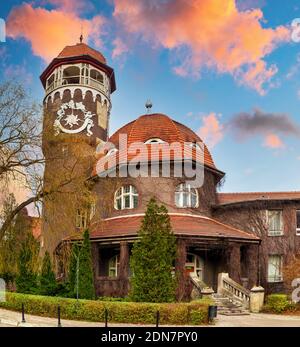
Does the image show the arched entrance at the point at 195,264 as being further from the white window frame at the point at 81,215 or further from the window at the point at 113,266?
the white window frame at the point at 81,215

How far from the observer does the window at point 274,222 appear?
30.2 meters

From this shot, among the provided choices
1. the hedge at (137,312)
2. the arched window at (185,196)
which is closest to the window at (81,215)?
the hedge at (137,312)

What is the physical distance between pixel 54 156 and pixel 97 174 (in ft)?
31.8

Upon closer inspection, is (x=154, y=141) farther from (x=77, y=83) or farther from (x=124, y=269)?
(x=77, y=83)

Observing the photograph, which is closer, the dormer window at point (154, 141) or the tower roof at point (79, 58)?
the dormer window at point (154, 141)

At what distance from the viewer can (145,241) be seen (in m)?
21.1

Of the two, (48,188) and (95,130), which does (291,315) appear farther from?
(95,130)

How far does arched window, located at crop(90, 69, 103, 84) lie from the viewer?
1497 inches

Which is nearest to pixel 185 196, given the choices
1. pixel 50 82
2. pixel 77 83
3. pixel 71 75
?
pixel 77 83

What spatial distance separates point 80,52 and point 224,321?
24.8m

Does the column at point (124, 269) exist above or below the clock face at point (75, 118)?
below

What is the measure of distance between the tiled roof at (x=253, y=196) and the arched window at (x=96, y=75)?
13079 mm
